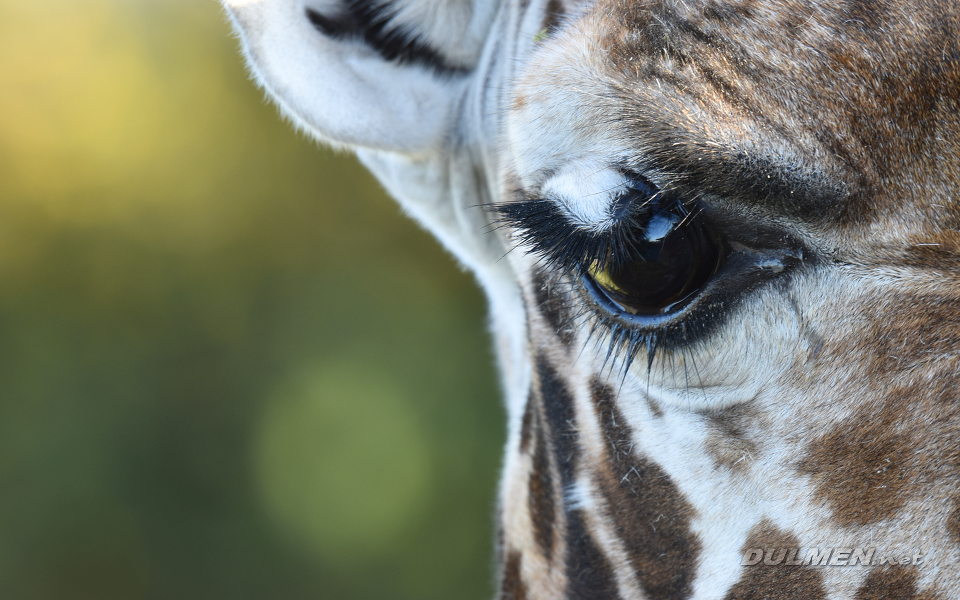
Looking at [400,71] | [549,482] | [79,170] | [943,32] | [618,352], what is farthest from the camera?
[79,170]

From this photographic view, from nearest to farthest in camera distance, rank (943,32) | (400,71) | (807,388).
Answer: (943,32)
(807,388)
(400,71)

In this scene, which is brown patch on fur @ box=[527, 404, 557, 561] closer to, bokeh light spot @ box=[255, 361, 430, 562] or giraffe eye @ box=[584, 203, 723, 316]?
giraffe eye @ box=[584, 203, 723, 316]

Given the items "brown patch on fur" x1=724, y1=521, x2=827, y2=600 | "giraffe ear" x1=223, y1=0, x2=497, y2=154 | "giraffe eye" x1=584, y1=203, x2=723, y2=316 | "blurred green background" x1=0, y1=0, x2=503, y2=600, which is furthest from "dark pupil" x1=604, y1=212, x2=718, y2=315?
"blurred green background" x1=0, y1=0, x2=503, y2=600

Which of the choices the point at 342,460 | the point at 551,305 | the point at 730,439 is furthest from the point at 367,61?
the point at 342,460

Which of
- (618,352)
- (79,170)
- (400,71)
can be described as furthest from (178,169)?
(618,352)

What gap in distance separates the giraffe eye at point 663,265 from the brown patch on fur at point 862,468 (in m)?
0.26

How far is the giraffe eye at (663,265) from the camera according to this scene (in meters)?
1.01

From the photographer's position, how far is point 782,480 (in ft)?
3.44

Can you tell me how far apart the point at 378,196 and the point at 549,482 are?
24.5ft

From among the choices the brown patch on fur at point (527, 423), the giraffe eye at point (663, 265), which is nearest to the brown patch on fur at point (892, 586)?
the giraffe eye at point (663, 265)

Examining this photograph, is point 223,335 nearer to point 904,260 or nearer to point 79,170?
point 79,170

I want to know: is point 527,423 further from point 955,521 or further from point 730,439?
point 955,521

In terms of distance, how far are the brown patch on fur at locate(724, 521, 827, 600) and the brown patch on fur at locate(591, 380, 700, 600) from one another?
0.09 m

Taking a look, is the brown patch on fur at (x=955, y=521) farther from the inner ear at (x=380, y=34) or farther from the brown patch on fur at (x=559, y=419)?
the inner ear at (x=380, y=34)
